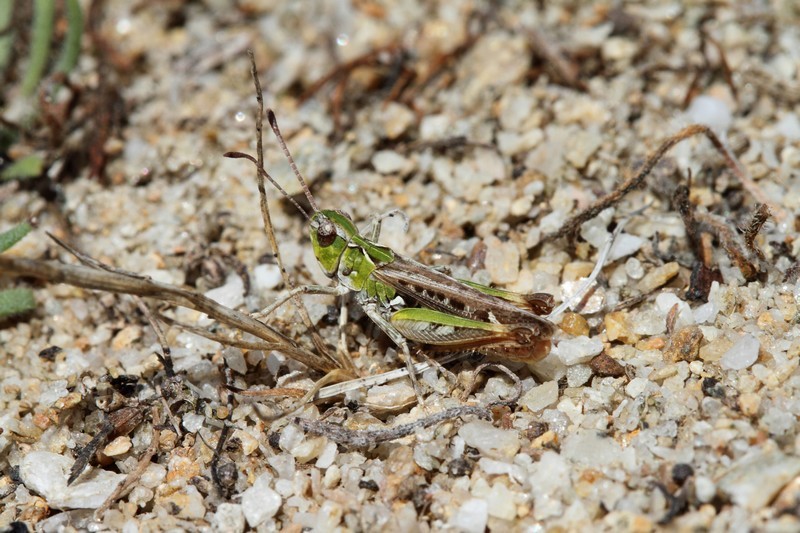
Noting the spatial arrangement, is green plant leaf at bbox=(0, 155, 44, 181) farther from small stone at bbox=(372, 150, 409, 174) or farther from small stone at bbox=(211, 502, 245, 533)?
small stone at bbox=(211, 502, 245, 533)

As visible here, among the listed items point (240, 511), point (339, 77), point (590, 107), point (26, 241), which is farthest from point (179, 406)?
point (590, 107)

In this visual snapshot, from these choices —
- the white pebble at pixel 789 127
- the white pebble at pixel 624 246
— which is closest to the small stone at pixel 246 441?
the white pebble at pixel 624 246

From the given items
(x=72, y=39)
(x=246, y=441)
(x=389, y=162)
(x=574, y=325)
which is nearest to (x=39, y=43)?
(x=72, y=39)

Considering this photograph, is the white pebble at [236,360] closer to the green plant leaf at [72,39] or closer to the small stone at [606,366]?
the small stone at [606,366]

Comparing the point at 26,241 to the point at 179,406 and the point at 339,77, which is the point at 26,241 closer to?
the point at 179,406

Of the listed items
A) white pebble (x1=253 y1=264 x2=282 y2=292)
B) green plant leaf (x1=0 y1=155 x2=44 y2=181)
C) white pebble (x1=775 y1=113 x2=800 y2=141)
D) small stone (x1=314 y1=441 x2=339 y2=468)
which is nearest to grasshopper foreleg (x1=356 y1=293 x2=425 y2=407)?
small stone (x1=314 y1=441 x2=339 y2=468)
